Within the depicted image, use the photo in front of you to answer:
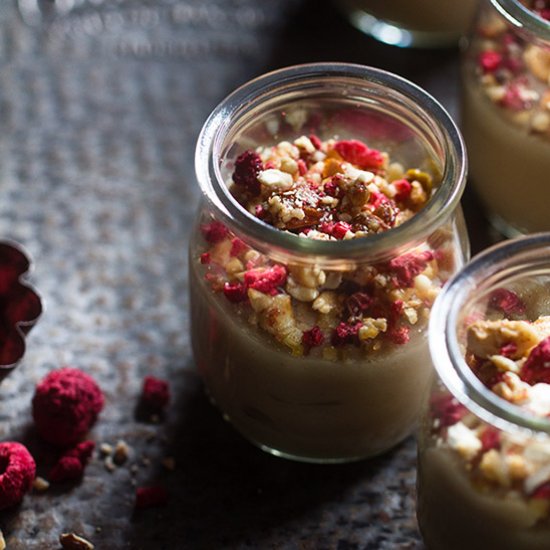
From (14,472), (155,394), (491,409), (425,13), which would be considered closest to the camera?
(491,409)

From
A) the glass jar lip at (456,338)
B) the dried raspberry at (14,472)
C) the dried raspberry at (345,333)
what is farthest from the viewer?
the dried raspberry at (14,472)

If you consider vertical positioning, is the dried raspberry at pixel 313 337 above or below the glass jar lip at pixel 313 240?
below

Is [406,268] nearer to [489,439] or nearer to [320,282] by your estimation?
[320,282]

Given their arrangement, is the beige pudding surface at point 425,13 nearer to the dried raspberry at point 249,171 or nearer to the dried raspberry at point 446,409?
the dried raspberry at point 249,171

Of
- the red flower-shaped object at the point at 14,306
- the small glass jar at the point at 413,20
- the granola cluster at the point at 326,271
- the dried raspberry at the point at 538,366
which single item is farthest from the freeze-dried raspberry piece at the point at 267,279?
the small glass jar at the point at 413,20

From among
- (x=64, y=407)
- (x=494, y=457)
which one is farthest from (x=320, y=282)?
(x=64, y=407)

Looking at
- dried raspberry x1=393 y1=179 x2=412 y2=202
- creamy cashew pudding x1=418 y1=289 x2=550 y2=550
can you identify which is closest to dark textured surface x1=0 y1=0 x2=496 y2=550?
creamy cashew pudding x1=418 y1=289 x2=550 y2=550
